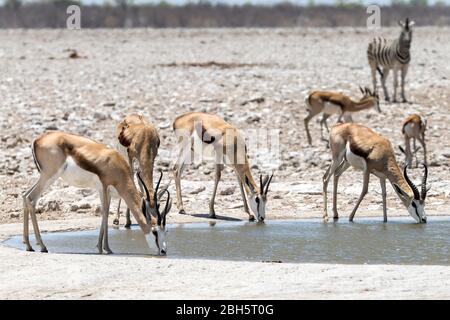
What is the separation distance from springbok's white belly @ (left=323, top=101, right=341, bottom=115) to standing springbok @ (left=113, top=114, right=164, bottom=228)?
5.27 meters

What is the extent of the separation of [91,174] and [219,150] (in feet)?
10.2

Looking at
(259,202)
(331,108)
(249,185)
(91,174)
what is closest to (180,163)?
(249,185)

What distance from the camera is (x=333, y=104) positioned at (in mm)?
17375

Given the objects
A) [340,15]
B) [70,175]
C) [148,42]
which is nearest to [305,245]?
[70,175]

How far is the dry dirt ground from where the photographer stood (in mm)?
7996

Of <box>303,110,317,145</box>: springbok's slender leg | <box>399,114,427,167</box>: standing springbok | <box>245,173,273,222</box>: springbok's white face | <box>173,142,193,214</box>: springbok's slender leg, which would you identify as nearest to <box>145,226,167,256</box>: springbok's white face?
<box>245,173,273,222</box>: springbok's white face

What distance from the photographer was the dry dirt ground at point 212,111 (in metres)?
8.00

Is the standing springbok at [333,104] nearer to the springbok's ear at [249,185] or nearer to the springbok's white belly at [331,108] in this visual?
the springbok's white belly at [331,108]

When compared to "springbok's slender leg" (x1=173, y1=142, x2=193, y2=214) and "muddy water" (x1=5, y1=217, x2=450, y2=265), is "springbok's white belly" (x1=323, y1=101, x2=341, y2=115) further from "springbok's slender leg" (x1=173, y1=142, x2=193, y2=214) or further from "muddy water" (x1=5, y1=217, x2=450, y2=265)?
"muddy water" (x1=5, y1=217, x2=450, y2=265)

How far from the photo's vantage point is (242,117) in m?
17.1

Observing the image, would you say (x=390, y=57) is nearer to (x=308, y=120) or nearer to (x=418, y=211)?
(x=308, y=120)

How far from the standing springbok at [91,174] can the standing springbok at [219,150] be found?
7.89 ft

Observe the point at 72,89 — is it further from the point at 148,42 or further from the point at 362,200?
the point at 148,42

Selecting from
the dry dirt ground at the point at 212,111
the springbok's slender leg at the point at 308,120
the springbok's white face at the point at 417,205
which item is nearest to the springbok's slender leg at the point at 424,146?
the dry dirt ground at the point at 212,111
